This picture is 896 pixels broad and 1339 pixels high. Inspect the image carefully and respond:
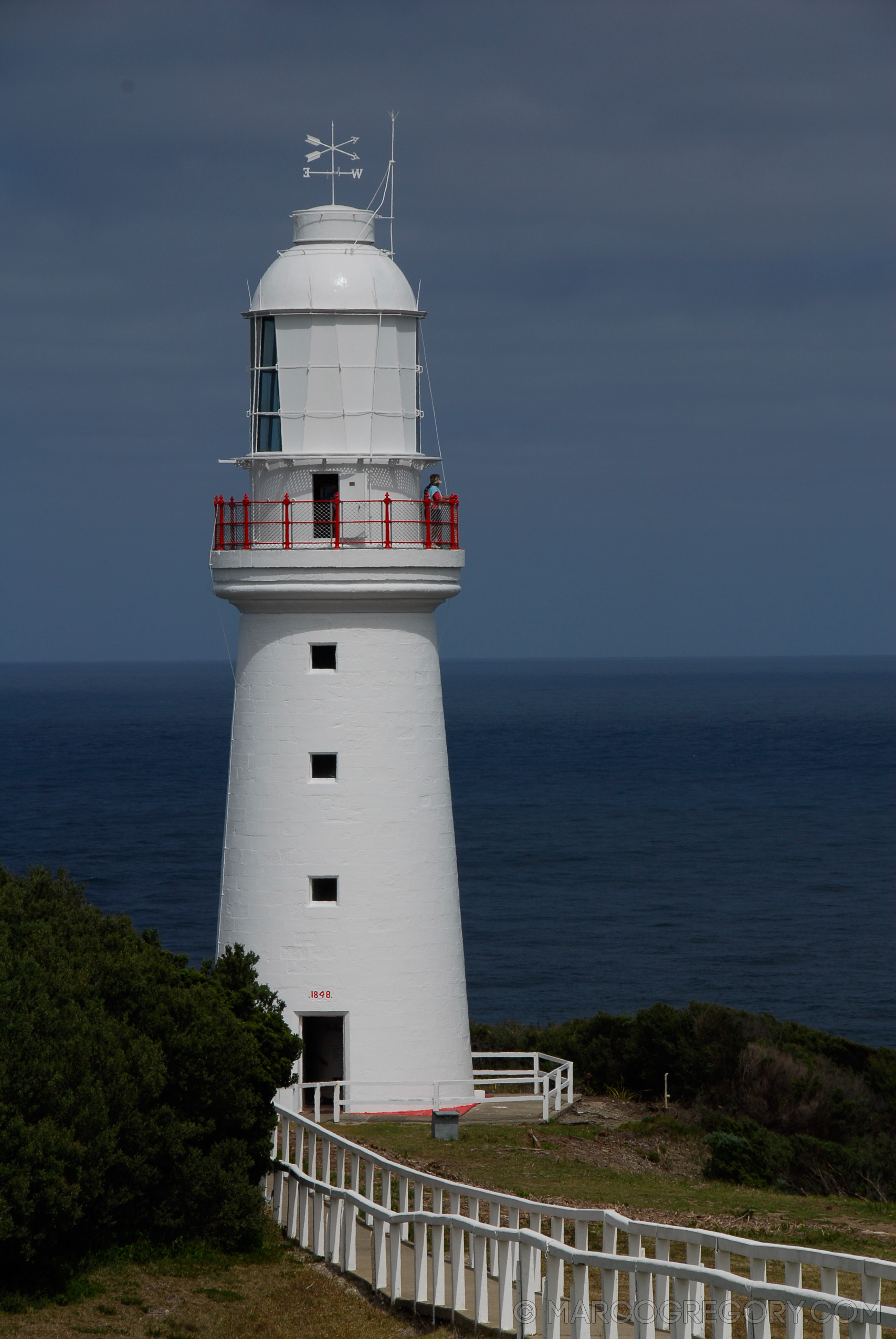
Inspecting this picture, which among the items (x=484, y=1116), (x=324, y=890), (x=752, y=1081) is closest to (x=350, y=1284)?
(x=324, y=890)

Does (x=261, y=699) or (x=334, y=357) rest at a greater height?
(x=334, y=357)

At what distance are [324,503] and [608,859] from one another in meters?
59.3

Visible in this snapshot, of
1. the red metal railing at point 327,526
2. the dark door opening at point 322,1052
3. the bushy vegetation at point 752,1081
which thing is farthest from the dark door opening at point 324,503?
the bushy vegetation at point 752,1081

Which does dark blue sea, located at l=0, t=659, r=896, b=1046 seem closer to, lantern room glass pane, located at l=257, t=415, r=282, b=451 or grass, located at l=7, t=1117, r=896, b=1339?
grass, located at l=7, t=1117, r=896, b=1339

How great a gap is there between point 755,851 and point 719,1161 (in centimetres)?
6464

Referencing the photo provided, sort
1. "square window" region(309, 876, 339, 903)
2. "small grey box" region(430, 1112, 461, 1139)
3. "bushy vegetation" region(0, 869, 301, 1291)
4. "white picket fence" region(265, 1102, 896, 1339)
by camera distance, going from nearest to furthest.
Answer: "white picket fence" region(265, 1102, 896, 1339) → "bushy vegetation" region(0, 869, 301, 1291) → "small grey box" region(430, 1112, 461, 1139) → "square window" region(309, 876, 339, 903)

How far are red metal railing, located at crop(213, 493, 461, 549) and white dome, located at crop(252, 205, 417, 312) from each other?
262cm

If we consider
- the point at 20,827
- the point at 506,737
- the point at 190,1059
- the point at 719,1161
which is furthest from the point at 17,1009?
the point at 506,737

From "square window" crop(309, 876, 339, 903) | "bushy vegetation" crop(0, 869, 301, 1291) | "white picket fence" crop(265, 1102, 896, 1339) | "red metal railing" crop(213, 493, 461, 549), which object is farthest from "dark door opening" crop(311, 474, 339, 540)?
"white picket fence" crop(265, 1102, 896, 1339)

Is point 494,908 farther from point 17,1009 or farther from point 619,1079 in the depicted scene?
point 17,1009

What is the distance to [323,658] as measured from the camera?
74.3 ft

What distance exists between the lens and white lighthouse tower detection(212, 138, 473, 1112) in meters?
22.3

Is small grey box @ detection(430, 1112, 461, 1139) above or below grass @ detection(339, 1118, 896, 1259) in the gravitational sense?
above

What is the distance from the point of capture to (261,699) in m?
22.7
